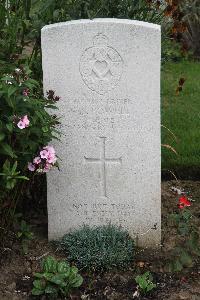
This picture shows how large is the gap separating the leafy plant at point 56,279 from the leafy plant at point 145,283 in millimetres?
332

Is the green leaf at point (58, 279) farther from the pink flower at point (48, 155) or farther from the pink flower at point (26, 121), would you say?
the pink flower at point (26, 121)

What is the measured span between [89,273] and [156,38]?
4.73ft

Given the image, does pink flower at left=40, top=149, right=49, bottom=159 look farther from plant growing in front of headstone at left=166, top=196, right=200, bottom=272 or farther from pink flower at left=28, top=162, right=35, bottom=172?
plant growing in front of headstone at left=166, top=196, right=200, bottom=272

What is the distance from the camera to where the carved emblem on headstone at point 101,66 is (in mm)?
4094

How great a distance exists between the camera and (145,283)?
3.95m

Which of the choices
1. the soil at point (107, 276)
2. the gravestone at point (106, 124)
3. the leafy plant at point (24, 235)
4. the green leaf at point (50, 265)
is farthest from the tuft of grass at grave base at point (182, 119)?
the green leaf at point (50, 265)

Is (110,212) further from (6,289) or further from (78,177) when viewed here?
(6,289)

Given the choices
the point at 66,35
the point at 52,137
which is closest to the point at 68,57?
the point at 66,35

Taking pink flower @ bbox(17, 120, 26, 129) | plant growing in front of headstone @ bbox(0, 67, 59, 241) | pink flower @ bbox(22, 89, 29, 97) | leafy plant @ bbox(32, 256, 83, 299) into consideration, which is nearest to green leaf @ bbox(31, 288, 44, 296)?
leafy plant @ bbox(32, 256, 83, 299)

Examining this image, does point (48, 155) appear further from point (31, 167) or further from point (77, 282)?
point (77, 282)

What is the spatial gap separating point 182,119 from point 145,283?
10.6 ft

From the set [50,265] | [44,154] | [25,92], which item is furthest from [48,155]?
[50,265]

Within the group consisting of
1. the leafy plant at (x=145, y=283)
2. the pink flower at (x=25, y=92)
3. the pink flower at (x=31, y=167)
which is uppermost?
the pink flower at (x=25, y=92)

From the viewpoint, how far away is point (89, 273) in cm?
414
